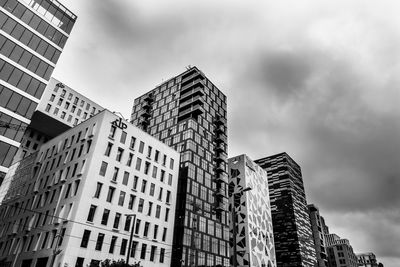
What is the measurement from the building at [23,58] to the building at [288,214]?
134907 mm

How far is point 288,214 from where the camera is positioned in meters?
151

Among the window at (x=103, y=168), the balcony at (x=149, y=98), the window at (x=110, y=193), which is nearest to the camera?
the window at (x=110, y=193)

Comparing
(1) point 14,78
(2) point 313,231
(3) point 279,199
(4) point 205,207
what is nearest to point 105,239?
(1) point 14,78

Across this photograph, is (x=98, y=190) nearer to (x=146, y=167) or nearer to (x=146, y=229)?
(x=146, y=229)

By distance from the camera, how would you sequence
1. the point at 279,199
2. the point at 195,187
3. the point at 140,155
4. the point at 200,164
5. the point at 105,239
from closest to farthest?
the point at 105,239 < the point at 140,155 < the point at 195,187 < the point at 200,164 < the point at 279,199

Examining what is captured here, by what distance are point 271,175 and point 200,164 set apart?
319 feet


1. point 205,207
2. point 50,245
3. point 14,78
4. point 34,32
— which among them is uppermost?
point 34,32

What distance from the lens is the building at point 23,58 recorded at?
41844 millimetres

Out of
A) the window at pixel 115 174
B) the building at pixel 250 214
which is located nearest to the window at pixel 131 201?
the window at pixel 115 174

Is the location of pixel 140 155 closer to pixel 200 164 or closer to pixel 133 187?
pixel 133 187

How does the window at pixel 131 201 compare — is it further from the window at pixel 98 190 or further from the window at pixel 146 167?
the window at pixel 98 190

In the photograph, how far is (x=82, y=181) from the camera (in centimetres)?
4819

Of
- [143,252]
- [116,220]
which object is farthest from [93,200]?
[143,252]

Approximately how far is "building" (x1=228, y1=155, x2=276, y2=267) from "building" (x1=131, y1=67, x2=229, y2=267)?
18106mm
